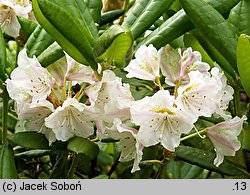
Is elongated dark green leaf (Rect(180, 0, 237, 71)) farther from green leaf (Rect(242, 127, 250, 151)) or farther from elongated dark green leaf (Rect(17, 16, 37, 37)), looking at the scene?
elongated dark green leaf (Rect(17, 16, 37, 37))

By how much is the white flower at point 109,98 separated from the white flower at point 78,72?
29 millimetres

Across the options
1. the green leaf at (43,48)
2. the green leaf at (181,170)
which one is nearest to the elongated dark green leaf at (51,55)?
the green leaf at (43,48)

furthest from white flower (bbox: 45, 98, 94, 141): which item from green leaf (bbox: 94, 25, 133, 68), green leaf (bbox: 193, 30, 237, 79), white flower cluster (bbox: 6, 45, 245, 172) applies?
green leaf (bbox: 193, 30, 237, 79)

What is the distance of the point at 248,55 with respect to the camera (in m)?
1.15

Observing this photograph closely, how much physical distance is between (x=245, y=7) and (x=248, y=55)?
0.17 m

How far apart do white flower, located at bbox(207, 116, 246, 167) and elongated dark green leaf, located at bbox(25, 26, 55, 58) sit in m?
0.40

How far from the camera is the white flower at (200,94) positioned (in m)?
1.14

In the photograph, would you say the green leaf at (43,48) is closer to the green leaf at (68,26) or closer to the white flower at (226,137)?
the green leaf at (68,26)

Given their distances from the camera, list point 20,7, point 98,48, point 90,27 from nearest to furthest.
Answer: point 98,48, point 90,27, point 20,7

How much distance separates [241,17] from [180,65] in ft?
0.55

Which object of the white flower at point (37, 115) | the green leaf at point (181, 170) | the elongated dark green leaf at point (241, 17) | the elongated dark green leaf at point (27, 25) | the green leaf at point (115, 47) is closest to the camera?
the green leaf at point (115, 47)

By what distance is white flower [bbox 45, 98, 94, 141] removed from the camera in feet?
3.75
